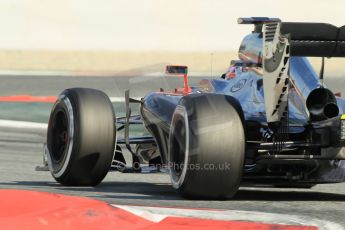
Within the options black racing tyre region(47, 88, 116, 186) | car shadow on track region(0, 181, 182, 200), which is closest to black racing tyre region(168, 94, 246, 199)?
car shadow on track region(0, 181, 182, 200)

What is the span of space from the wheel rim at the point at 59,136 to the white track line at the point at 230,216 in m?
2.75

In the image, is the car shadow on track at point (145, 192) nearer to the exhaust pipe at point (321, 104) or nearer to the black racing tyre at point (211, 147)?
the black racing tyre at point (211, 147)

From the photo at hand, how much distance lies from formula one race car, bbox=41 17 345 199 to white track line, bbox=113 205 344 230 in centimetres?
72

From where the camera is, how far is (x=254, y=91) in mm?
7895

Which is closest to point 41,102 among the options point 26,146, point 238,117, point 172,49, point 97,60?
point 26,146

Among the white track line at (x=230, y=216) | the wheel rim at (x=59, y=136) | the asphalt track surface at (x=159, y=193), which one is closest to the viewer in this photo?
the white track line at (x=230, y=216)

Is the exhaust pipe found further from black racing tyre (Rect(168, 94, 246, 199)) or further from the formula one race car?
black racing tyre (Rect(168, 94, 246, 199))

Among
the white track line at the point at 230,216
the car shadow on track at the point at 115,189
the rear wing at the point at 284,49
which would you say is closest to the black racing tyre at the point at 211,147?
the rear wing at the point at 284,49

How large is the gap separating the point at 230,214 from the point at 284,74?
1435mm

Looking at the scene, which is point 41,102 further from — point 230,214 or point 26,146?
point 230,214

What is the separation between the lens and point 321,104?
771 cm

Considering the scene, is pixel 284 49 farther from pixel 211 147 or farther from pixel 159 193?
pixel 159 193

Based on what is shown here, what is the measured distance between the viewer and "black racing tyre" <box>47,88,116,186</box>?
8.03m

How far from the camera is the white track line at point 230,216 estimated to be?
18.2ft
